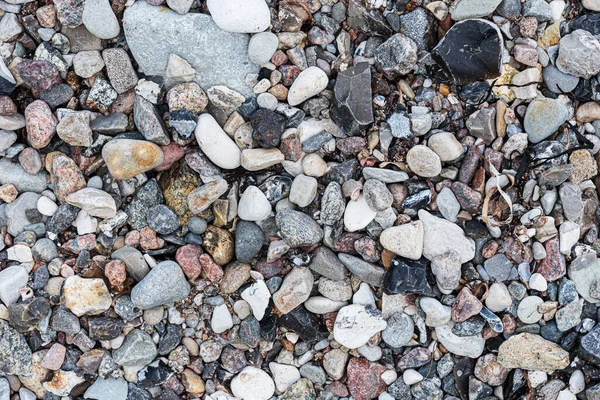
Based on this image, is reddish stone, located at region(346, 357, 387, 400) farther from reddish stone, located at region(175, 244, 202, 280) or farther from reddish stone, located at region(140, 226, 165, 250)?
reddish stone, located at region(140, 226, 165, 250)

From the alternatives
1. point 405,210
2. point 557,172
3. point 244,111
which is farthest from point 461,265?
point 244,111

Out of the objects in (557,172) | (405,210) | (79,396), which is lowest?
(79,396)

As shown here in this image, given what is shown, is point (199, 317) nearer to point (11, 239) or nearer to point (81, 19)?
point (11, 239)

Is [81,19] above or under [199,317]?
above

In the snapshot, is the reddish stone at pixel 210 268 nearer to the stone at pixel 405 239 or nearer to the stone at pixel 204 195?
the stone at pixel 204 195

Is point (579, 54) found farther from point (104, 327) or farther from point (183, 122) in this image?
point (104, 327)

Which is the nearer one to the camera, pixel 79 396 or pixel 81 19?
pixel 81 19
